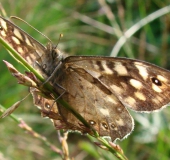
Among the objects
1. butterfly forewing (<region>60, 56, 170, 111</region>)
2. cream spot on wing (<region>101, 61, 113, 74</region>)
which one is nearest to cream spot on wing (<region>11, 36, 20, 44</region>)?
butterfly forewing (<region>60, 56, 170, 111</region>)

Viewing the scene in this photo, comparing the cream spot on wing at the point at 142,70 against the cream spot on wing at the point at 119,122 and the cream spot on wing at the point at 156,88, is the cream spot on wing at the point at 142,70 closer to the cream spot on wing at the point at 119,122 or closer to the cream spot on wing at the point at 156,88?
the cream spot on wing at the point at 156,88

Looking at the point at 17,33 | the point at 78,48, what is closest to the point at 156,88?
the point at 17,33

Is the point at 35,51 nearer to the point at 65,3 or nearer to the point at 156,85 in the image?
the point at 156,85

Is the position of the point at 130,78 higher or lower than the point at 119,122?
higher

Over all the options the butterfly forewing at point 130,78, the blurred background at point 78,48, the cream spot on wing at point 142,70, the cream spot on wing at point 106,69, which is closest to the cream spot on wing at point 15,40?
the butterfly forewing at point 130,78

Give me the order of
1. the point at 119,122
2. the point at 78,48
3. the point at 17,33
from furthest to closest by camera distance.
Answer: the point at 78,48
the point at 119,122
the point at 17,33

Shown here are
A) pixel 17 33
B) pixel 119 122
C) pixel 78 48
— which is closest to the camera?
pixel 17 33

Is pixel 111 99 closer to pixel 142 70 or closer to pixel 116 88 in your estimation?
pixel 116 88
